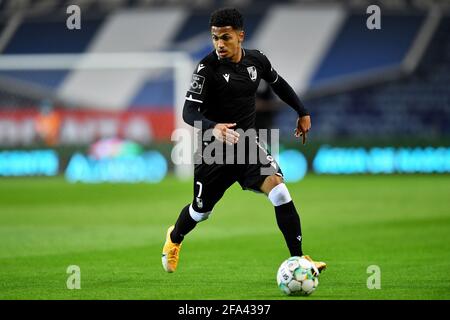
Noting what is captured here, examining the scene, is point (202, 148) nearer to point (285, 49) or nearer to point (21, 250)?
point (21, 250)

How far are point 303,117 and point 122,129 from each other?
18.8 m

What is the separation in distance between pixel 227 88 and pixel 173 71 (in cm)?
2217

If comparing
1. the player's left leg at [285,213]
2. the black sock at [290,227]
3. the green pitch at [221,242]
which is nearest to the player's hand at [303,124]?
the player's left leg at [285,213]

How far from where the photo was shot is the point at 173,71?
30.1 m

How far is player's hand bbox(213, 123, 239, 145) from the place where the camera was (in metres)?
7.40

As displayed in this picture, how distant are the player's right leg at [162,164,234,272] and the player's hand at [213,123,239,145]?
71 cm

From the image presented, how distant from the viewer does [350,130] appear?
29.6 meters

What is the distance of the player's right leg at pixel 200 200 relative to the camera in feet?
26.9

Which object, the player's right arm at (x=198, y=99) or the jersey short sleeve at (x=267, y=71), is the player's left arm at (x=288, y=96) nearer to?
the jersey short sleeve at (x=267, y=71)
